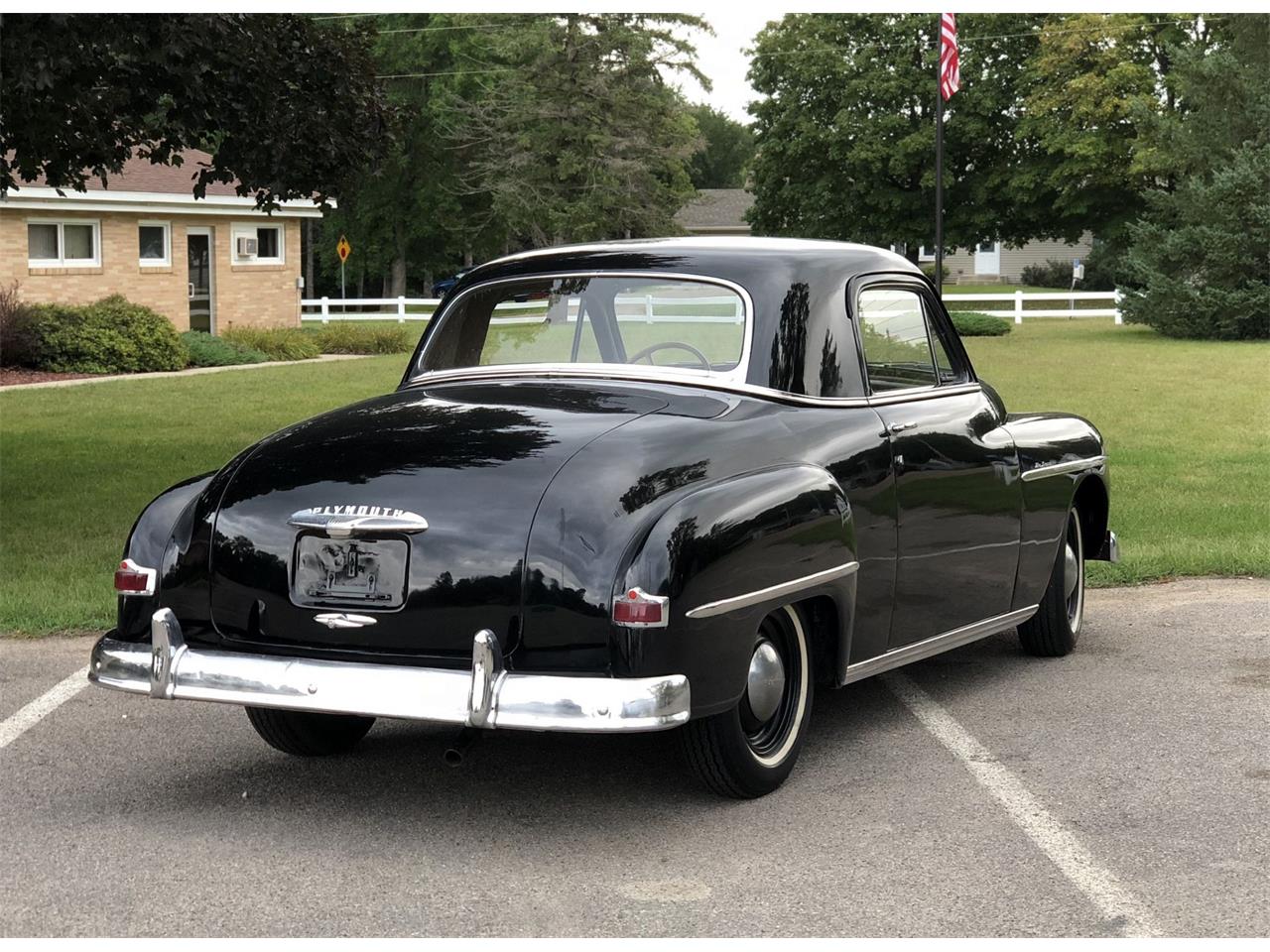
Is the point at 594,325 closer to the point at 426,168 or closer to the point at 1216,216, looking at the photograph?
the point at 1216,216

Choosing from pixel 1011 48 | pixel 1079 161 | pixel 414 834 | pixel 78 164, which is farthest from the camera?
pixel 1011 48

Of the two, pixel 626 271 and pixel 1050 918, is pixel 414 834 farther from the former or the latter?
pixel 626 271

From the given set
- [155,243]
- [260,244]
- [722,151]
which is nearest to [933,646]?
[155,243]

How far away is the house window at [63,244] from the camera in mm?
30484

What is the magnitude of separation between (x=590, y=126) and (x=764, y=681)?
51.6 metres

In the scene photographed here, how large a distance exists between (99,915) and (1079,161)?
4899 cm

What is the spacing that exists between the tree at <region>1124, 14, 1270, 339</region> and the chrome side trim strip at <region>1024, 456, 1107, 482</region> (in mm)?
26826

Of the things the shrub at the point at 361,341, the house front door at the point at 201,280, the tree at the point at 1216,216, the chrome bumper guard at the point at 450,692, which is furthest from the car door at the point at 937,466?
the house front door at the point at 201,280

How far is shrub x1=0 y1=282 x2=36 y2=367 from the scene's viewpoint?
83.9 feet

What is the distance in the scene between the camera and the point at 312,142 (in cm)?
1243

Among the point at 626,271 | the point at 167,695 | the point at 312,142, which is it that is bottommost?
the point at 167,695

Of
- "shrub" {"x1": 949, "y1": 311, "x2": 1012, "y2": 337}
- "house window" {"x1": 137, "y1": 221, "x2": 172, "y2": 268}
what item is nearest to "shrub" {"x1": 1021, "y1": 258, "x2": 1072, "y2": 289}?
"shrub" {"x1": 949, "y1": 311, "x2": 1012, "y2": 337}

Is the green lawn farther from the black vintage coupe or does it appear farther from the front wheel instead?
the front wheel
